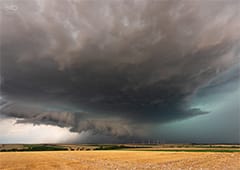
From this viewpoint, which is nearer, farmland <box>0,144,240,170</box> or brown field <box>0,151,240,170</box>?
brown field <box>0,151,240,170</box>

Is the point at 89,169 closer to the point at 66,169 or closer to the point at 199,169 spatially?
the point at 66,169

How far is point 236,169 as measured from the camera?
31.4 m

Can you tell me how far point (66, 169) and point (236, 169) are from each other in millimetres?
21406

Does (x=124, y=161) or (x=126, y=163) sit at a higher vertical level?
(x=124, y=161)

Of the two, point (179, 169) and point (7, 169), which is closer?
point (179, 169)

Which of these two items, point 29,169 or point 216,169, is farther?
point 29,169

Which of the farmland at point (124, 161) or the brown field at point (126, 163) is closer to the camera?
the brown field at point (126, 163)

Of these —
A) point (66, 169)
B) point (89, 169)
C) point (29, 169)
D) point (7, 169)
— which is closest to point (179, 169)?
point (89, 169)

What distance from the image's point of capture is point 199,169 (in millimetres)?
32219

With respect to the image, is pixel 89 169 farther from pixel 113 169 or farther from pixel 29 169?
pixel 29 169

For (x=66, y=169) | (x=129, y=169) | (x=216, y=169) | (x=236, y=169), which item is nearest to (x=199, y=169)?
(x=216, y=169)

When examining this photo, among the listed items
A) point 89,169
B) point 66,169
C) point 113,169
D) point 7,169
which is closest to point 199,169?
point 113,169

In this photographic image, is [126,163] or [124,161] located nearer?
[126,163]

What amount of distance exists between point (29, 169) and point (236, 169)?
26941 mm
